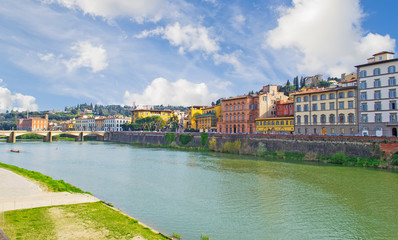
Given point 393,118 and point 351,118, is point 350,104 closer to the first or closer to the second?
point 351,118

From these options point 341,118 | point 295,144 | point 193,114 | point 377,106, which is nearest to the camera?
point 377,106

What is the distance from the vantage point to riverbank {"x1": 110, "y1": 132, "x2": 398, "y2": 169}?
118ft

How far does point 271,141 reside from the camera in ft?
167

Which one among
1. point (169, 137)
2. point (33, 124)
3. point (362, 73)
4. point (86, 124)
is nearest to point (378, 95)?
point (362, 73)

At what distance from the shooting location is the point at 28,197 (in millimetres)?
16344

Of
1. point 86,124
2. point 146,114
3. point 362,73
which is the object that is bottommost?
point 86,124

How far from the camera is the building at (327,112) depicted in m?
47.3

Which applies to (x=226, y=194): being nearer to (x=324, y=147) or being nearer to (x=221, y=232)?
(x=221, y=232)

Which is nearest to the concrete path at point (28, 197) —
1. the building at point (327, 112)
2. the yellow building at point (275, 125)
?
the building at point (327, 112)

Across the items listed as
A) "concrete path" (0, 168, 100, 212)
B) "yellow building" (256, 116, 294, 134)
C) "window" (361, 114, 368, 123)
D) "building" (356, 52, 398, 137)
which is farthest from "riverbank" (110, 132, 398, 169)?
"concrete path" (0, 168, 100, 212)

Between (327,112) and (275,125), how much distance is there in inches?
504

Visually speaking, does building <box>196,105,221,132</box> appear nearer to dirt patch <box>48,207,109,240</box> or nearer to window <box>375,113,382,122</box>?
window <box>375,113,382,122</box>

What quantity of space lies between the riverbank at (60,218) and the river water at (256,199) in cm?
236

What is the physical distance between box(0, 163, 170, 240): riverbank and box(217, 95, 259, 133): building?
2208 inches
